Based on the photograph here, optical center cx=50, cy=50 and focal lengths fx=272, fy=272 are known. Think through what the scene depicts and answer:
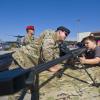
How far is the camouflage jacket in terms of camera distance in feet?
Result: 15.6

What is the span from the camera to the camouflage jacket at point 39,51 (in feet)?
15.6

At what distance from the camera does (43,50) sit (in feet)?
15.8

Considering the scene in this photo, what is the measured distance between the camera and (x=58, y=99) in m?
2.68

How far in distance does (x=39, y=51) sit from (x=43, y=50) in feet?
0.57

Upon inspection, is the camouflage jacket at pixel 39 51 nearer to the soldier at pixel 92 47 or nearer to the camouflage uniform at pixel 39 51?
the camouflage uniform at pixel 39 51

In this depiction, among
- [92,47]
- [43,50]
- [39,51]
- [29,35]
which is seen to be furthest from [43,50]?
[29,35]

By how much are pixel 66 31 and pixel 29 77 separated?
11.5 feet

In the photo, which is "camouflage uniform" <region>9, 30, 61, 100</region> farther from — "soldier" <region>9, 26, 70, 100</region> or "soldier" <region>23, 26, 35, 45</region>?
"soldier" <region>23, 26, 35, 45</region>

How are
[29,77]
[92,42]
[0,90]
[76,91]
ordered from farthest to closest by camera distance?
[92,42]
[76,91]
[29,77]
[0,90]

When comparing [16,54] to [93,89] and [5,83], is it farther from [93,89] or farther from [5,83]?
[5,83]

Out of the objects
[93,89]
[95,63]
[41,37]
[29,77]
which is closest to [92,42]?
[95,63]

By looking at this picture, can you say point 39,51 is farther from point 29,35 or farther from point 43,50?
point 29,35

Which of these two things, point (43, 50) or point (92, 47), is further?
point (92, 47)

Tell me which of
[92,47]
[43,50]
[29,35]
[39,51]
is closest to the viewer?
[43,50]
